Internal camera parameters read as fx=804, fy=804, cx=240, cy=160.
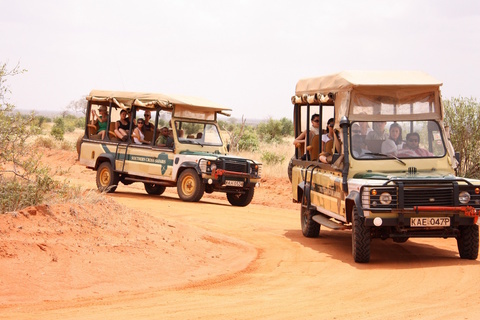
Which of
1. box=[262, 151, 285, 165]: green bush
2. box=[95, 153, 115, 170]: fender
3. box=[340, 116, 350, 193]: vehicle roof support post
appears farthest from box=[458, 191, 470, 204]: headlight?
box=[262, 151, 285, 165]: green bush

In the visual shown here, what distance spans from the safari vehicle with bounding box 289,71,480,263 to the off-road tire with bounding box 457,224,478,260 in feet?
0.05

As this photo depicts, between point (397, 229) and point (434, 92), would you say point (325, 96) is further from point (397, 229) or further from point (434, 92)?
point (397, 229)

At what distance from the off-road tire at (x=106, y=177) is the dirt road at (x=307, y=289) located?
743cm

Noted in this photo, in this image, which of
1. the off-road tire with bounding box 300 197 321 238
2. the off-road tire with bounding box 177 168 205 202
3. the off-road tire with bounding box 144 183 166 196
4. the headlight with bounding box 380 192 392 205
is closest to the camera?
the headlight with bounding box 380 192 392 205

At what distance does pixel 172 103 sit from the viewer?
803 inches

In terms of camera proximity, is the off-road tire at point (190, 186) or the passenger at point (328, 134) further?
the off-road tire at point (190, 186)

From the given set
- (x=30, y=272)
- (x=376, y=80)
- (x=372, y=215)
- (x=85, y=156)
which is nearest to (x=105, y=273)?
(x=30, y=272)

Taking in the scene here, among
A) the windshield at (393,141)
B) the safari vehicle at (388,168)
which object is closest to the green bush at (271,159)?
the safari vehicle at (388,168)

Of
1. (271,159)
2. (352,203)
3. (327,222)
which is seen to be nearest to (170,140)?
(327,222)

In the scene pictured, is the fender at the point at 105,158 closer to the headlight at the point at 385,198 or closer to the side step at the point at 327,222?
the side step at the point at 327,222

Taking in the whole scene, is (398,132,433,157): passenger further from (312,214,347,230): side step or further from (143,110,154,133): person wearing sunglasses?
(143,110,154,133): person wearing sunglasses

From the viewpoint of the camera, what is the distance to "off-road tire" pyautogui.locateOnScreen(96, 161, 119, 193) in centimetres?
2178

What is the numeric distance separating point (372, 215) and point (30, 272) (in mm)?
4649

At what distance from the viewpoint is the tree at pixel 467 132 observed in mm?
20797
